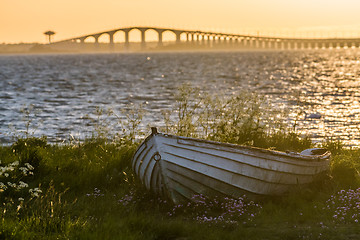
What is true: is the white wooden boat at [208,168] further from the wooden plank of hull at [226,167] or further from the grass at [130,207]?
the grass at [130,207]

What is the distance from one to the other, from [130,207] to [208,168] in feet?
4.93

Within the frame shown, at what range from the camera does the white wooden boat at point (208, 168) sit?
830 centimetres

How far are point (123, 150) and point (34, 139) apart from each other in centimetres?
234

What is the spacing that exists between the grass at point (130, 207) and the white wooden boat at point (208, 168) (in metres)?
0.21

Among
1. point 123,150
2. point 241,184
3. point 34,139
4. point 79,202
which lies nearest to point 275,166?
point 241,184

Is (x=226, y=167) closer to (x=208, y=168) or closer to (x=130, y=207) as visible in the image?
(x=208, y=168)

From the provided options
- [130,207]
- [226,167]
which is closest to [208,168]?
[226,167]

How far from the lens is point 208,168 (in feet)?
27.5

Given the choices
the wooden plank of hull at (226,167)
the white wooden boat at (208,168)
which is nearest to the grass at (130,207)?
the white wooden boat at (208,168)

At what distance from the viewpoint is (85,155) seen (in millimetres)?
11672

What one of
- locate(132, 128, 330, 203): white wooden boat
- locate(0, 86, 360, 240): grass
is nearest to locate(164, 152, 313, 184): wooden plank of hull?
locate(132, 128, 330, 203): white wooden boat

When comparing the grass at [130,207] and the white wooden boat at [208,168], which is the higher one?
the white wooden boat at [208,168]

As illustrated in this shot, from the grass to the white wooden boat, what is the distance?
8.2 inches

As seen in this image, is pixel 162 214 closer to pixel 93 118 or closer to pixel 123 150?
pixel 123 150
